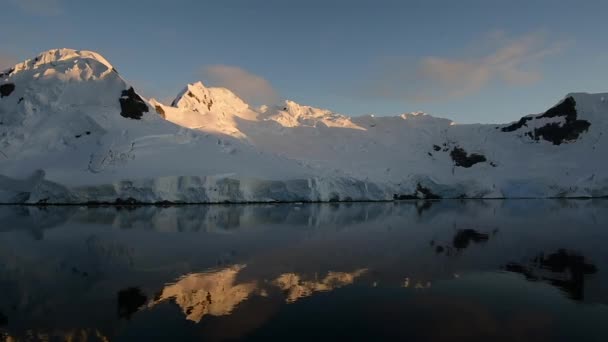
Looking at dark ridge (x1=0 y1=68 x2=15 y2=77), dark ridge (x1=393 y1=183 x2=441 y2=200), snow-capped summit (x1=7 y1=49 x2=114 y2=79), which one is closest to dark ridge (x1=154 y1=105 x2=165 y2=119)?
snow-capped summit (x1=7 y1=49 x2=114 y2=79)

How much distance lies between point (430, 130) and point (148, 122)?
58.5 m

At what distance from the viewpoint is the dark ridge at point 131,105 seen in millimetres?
62763

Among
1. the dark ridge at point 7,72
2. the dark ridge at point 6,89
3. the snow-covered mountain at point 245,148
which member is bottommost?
the snow-covered mountain at point 245,148

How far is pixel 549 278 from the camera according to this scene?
47.0ft

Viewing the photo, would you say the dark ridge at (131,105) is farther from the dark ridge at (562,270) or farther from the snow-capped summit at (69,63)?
the dark ridge at (562,270)

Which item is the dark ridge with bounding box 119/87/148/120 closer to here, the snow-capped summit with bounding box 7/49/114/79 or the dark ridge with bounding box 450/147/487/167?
the snow-capped summit with bounding box 7/49/114/79

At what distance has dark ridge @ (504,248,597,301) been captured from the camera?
13209 millimetres

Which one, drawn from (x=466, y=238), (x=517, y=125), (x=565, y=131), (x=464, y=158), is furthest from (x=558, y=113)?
(x=466, y=238)

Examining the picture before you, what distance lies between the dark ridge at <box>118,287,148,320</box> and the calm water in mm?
52

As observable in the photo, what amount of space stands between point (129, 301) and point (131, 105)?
57.1m

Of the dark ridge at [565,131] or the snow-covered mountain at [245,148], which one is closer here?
the snow-covered mountain at [245,148]

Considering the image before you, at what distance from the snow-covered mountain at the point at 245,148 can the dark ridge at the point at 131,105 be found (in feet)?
0.66

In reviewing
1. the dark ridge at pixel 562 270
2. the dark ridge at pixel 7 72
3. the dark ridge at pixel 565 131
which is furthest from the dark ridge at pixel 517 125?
the dark ridge at pixel 7 72

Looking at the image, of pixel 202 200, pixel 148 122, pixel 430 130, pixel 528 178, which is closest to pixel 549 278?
pixel 202 200
